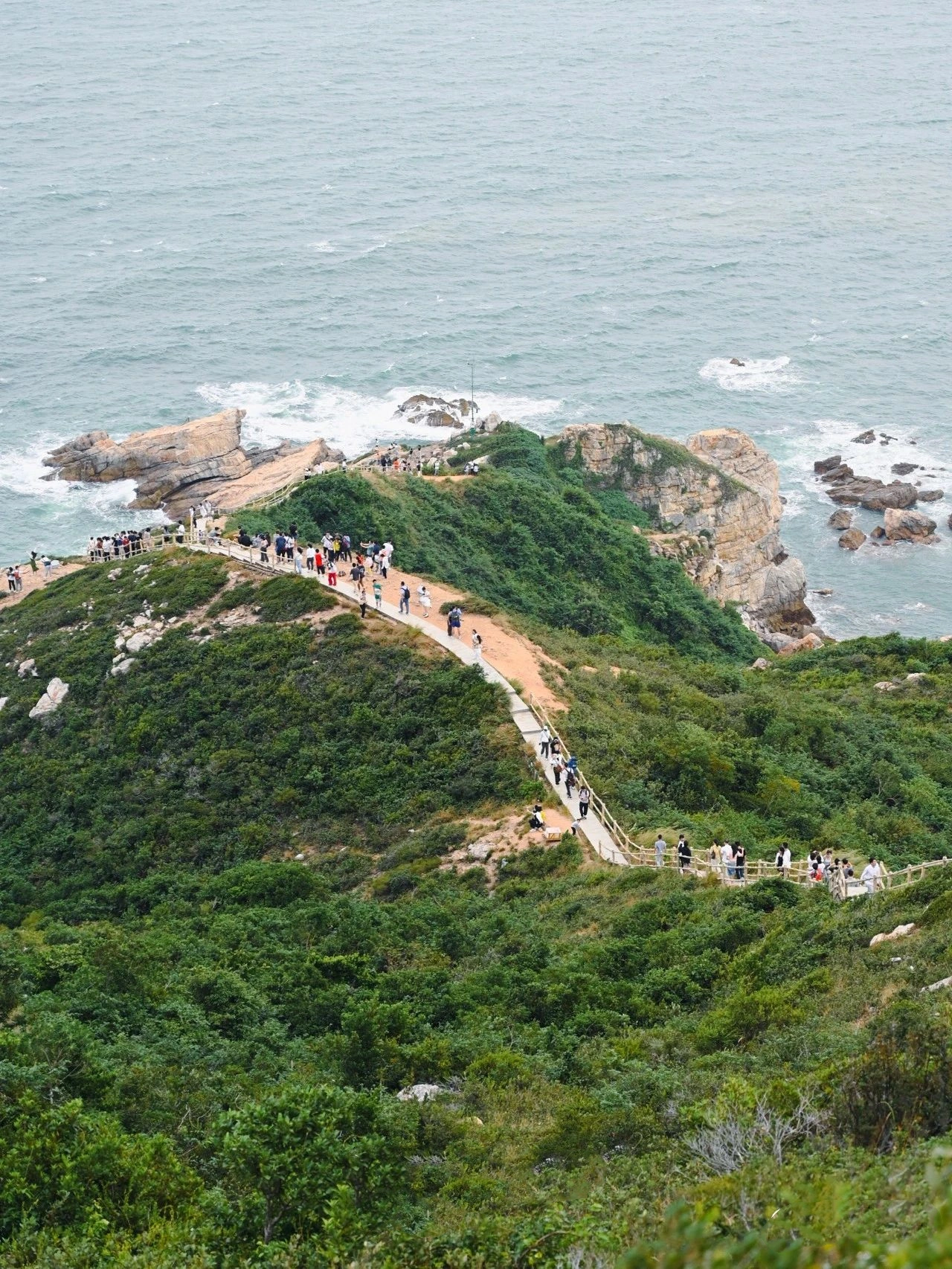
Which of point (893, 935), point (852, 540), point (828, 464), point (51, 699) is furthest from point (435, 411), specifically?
point (893, 935)

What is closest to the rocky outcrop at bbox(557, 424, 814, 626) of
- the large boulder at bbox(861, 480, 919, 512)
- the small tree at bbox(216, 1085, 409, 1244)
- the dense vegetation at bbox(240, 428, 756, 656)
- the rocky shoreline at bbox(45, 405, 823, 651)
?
the rocky shoreline at bbox(45, 405, 823, 651)

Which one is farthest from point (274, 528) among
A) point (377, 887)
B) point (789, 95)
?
point (789, 95)

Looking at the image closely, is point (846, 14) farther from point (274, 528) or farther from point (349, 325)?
point (274, 528)

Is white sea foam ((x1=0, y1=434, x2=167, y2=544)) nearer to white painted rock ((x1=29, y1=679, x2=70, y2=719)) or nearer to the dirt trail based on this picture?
white painted rock ((x1=29, y1=679, x2=70, y2=719))

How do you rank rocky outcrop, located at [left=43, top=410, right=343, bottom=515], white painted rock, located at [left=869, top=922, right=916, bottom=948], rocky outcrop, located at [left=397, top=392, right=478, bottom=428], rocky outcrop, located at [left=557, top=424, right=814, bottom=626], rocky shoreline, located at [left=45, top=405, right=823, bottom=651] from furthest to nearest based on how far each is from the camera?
1. rocky outcrop, located at [left=397, top=392, right=478, bottom=428]
2. rocky outcrop, located at [left=43, top=410, right=343, bottom=515]
3. rocky shoreline, located at [left=45, top=405, right=823, bottom=651]
4. rocky outcrop, located at [left=557, top=424, right=814, bottom=626]
5. white painted rock, located at [left=869, top=922, right=916, bottom=948]

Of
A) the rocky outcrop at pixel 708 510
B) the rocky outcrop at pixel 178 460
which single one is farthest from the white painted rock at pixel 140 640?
the rocky outcrop at pixel 178 460

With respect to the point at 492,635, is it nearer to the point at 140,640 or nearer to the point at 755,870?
the point at 140,640
